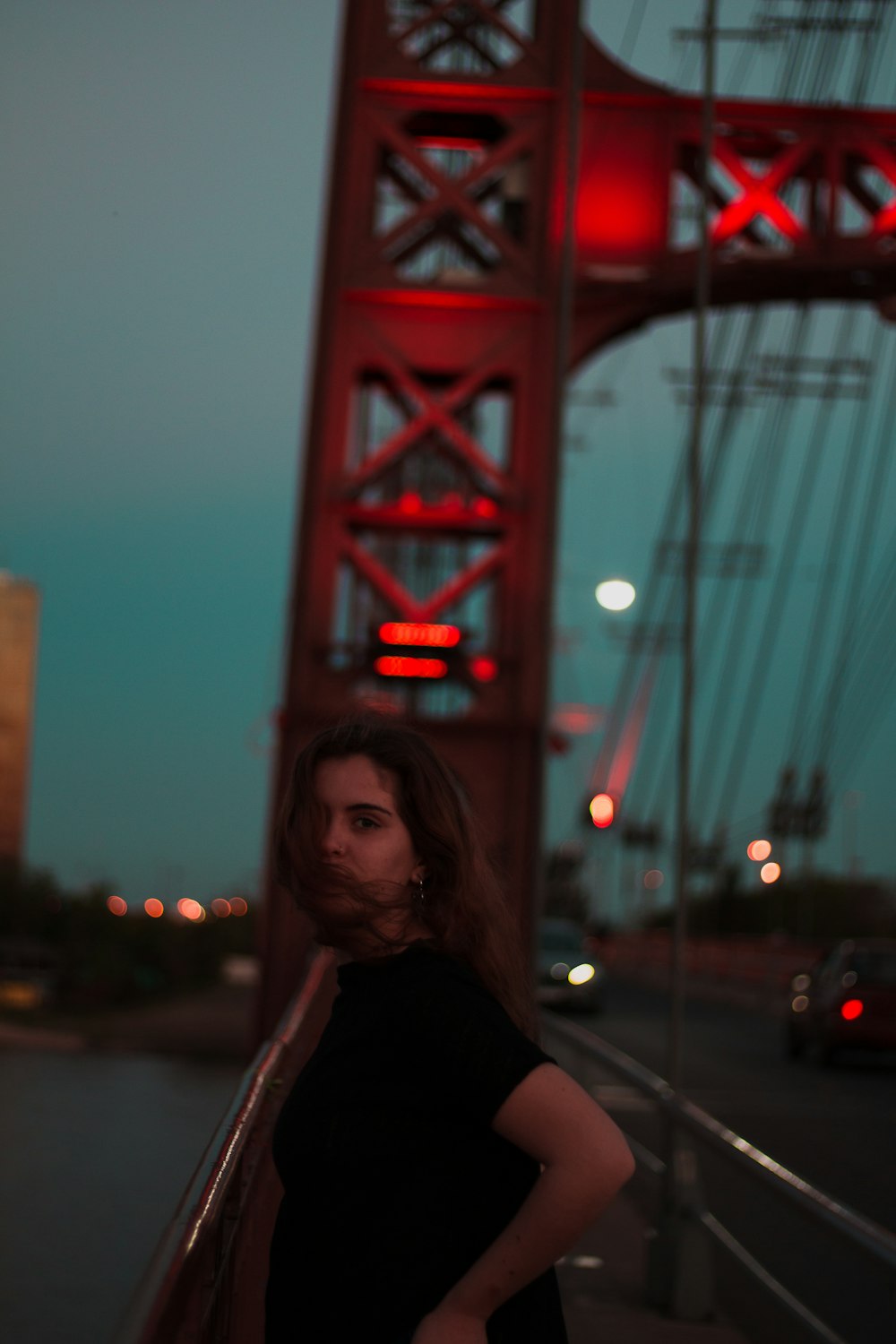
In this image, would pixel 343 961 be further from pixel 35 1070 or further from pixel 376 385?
pixel 35 1070

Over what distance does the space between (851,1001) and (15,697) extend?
148 m

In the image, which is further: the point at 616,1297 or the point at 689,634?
the point at 689,634

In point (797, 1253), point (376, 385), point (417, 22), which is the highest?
point (417, 22)

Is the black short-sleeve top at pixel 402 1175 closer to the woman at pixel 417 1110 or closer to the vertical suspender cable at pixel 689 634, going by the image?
the woman at pixel 417 1110

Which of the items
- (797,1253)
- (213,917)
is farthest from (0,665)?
(797,1253)

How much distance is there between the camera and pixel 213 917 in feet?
509

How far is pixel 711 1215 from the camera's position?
358 inches

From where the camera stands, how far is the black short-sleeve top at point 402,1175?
233 cm

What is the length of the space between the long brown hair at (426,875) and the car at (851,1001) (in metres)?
20.7

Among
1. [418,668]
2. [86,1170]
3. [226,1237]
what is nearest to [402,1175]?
[226,1237]

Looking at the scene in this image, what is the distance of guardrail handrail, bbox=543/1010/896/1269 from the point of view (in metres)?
4.05

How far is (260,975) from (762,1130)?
588 cm

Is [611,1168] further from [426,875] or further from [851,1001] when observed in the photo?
[851,1001]

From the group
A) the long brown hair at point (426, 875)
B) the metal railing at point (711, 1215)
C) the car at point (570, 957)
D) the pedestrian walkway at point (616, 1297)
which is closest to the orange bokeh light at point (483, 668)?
the metal railing at point (711, 1215)
